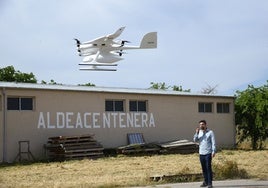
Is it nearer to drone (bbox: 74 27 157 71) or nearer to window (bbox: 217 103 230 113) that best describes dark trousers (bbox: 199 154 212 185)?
drone (bbox: 74 27 157 71)

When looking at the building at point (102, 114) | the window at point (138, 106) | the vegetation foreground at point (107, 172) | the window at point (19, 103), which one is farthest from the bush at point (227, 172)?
the window at point (138, 106)

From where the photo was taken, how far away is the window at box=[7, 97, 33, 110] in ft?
82.7

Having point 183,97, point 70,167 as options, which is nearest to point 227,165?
point 70,167

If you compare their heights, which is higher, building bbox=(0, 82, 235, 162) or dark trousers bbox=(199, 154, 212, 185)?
building bbox=(0, 82, 235, 162)

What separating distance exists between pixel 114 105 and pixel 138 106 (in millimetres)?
1708

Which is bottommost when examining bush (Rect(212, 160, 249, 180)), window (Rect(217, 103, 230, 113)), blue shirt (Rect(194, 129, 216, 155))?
bush (Rect(212, 160, 249, 180))

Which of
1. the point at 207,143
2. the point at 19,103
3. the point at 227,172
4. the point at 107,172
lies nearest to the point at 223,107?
the point at 19,103

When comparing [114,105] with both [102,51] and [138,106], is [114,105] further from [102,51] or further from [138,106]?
[102,51]

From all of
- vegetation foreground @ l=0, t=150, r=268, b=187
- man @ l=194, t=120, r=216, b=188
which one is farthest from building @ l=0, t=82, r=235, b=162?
man @ l=194, t=120, r=216, b=188

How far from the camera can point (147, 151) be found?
28266mm

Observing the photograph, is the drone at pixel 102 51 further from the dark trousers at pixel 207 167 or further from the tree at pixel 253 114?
the tree at pixel 253 114

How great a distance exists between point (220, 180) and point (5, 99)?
13.2 m

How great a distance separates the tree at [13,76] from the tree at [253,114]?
2083 cm

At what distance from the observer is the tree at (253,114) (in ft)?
113
